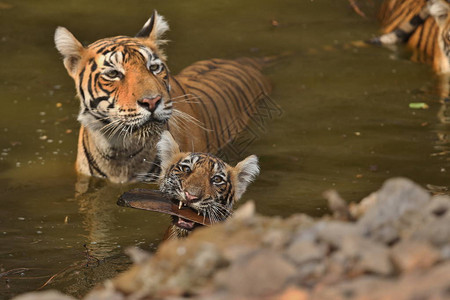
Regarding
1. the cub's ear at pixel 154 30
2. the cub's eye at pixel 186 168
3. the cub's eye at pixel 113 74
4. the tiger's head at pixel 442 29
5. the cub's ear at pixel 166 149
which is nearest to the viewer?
the cub's eye at pixel 186 168

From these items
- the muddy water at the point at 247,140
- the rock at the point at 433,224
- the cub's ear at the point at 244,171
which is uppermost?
the rock at the point at 433,224

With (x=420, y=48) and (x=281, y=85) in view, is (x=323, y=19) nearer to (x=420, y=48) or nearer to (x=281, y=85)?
(x=420, y=48)

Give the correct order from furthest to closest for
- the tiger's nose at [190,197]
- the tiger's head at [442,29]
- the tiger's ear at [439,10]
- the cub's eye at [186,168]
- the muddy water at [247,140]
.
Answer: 1. the tiger's ear at [439,10]
2. the tiger's head at [442,29]
3. the muddy water at [247,140]
4. the cub's eye at [186,168]
5. the tiger's nose at [190,197]

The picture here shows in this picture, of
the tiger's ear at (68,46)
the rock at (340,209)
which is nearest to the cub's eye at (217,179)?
the tiger's ear at (68,46)

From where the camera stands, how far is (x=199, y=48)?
28.9 ft

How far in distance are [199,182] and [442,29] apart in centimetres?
461

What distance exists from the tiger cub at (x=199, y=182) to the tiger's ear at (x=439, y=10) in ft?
13.1

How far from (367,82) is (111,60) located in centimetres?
305

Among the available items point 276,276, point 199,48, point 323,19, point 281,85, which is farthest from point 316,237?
point 323,19

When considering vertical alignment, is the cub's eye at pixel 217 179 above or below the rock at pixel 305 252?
below

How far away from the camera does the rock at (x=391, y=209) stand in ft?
6.94

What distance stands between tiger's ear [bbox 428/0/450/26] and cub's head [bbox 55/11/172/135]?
11.1ft

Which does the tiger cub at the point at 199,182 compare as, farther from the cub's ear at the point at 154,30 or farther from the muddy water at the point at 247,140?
the cub's ear at the point at 154,30

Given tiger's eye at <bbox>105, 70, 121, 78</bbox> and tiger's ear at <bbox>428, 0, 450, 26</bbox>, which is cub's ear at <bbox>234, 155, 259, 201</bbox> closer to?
tiger's eye at <bbox>105, 70, 121, 78</bbox>
